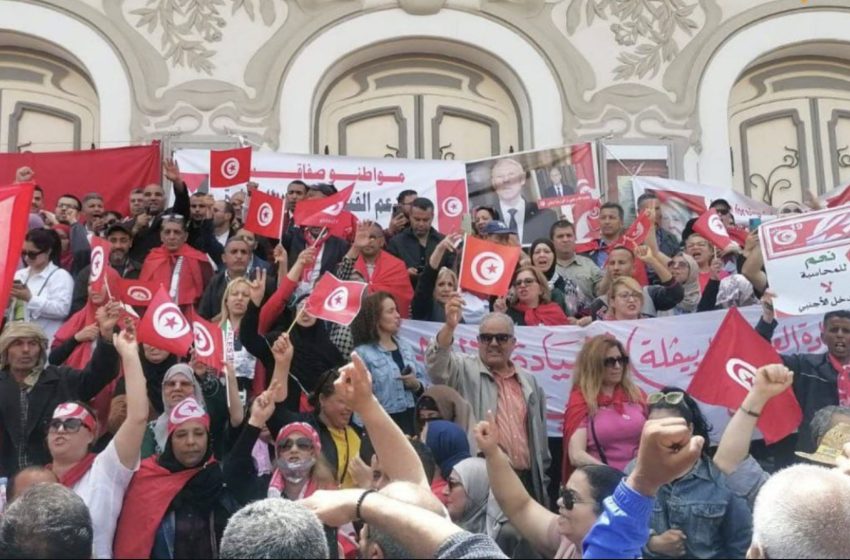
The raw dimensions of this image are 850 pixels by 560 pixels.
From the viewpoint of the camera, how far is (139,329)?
733cm

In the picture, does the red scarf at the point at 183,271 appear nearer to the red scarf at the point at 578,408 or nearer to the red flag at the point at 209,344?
the red flag at the point at 209,344

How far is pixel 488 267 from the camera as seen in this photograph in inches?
329

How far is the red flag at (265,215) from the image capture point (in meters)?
9.38

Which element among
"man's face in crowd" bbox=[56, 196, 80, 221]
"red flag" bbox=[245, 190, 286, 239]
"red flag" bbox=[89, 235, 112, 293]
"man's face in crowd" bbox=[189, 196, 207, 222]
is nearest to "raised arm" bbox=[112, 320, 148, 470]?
"red flag" bbox=[89, 235, 112, 293]

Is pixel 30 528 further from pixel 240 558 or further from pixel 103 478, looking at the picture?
pixel 103 478

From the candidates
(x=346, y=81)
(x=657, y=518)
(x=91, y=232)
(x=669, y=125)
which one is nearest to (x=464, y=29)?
(x=346, y=81)

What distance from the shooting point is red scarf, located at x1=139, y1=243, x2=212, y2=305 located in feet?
29.9

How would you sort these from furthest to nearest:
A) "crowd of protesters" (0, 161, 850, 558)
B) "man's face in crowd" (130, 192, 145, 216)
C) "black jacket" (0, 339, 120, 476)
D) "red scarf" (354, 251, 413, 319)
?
1. "man's face in crowd" (130, 192, 145, 216)
2. "red scarf" (354, 251, 413, 319)
3. "black jacket" (0, 339, 120, 476)
4. "crowd of protesters" (0, 161, 850, 558)

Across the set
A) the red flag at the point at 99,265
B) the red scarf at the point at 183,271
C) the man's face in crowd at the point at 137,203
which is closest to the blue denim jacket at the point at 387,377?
the red flag at the point at 99,265

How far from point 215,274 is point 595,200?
4767mm

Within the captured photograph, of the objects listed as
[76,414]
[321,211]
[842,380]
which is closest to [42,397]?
[76,414]

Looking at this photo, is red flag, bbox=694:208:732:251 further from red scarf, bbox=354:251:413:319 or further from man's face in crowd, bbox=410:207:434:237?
red scarf, bbox=354:251:413:319

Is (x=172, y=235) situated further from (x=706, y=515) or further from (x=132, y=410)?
(x=706, y=515)

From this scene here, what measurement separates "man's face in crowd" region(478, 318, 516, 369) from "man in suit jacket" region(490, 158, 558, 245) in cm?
472
